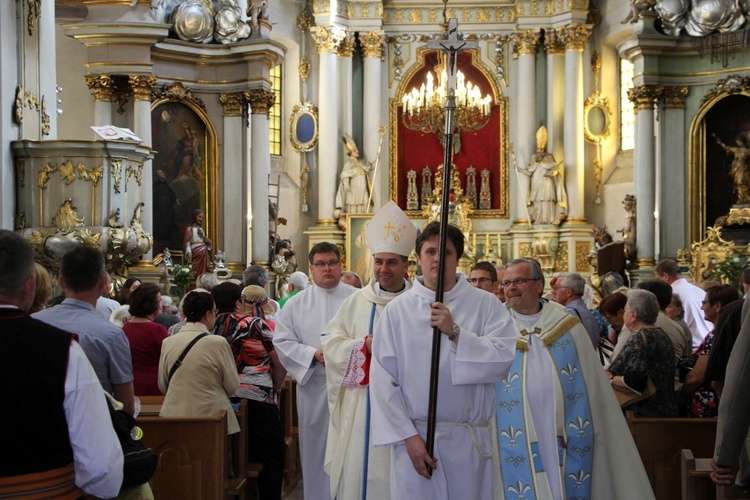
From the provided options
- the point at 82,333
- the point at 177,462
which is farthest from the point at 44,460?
the point at 177,462

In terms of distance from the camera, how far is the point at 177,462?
628 cm

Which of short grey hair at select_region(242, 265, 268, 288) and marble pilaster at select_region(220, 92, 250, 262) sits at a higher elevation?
marble pilaster at select_region(220, 92, 250, 262)

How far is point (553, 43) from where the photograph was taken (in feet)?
83.0

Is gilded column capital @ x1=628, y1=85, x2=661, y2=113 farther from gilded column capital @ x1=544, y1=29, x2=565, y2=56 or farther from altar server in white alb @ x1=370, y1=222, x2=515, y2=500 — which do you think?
altar server in white alb @ x1=370, y1=222, x2=515, y2=500

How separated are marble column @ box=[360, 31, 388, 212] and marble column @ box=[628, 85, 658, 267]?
6674 mm

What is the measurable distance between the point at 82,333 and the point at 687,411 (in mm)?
3929

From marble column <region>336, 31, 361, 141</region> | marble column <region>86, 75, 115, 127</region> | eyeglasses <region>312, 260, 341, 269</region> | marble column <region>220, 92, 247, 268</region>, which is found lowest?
eyeglasses <region>312, 260, 341, 269</region>

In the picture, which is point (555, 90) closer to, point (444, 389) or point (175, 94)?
point (175, 94)

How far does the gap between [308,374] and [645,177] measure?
51.0ft

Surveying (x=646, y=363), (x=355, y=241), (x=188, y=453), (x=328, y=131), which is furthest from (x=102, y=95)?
(x=646, y=363)

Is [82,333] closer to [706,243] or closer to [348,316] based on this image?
[348,316]

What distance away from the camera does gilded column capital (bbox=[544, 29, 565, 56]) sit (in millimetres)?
25250

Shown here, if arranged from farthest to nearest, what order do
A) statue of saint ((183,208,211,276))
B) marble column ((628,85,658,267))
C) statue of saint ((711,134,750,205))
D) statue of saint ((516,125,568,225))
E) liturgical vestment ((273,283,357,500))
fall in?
1. statue of saint ((516,125,568,225))
2. marble column ((628,85,658,267))
3. statue of saint ((711,134,750,205))
4. statue of saint ((183,208,211,276))
5. liturgical vestment ((273,283,357,500))

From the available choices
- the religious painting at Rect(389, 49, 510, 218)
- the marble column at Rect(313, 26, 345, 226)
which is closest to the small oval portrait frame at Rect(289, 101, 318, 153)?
the marble column at Rect(313, 26, 345, 226)
